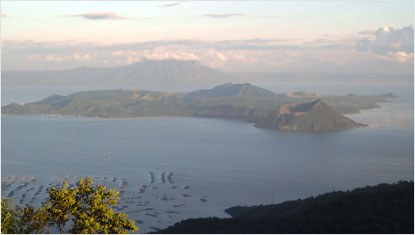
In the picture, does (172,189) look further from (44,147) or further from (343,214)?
(44,147)

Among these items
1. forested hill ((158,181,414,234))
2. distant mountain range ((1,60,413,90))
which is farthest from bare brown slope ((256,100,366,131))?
distant mountain range ((1,60,413,90))

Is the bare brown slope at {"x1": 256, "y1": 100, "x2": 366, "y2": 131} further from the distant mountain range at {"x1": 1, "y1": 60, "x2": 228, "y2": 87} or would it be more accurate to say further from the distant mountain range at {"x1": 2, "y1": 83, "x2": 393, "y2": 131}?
the distant mountain range at {"x1": 1, "y1": 60, "x2": 228, "y2": 87}

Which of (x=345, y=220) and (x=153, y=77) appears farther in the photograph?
(x=153, y=77)

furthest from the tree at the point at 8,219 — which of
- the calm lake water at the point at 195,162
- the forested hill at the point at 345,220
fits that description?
the calm lake water at the point at 195,162

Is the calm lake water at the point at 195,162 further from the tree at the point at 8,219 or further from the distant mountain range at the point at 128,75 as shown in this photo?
the distant mountain range at the point at 128,75

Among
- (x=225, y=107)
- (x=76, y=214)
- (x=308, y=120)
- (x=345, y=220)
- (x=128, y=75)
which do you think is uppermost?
(x=128, y=75)

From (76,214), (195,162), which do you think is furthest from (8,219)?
(195,162)

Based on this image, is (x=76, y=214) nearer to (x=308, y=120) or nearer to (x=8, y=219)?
(x=8, y=219)
